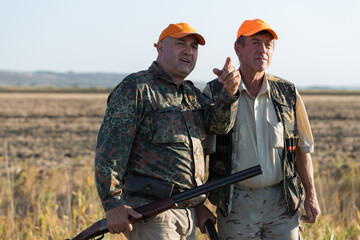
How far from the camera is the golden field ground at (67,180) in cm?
496

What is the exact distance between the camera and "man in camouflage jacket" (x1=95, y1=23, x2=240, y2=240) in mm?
2805

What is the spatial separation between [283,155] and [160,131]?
1064 mm

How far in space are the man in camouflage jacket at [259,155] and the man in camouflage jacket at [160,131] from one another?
312 millimetres

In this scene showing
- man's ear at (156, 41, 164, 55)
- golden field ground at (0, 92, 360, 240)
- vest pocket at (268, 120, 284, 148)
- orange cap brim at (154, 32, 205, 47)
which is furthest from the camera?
golden field ground at (0, 92, 360, 240)

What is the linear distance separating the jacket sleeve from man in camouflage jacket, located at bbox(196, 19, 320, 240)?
80 centimetres

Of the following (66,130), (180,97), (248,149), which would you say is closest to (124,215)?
(180,97)

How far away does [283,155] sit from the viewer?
11.3ft

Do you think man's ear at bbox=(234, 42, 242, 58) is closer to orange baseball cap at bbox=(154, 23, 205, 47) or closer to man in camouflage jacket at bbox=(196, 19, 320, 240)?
man in camouflage jacket at bbox=(196, 19, 320, 240)

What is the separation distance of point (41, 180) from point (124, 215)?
5908 mm

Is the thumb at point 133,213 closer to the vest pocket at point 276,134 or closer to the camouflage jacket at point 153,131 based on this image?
the camouflage jacket at point 153,131

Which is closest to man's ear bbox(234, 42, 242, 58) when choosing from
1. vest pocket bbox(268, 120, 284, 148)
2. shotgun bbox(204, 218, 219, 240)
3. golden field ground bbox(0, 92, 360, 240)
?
vest pocket bbox(268, 120, 284, 148)

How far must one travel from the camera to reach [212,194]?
3516 mm

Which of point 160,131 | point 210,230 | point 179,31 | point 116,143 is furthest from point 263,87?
point 116,143

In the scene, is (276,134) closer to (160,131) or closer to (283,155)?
(283,155)
